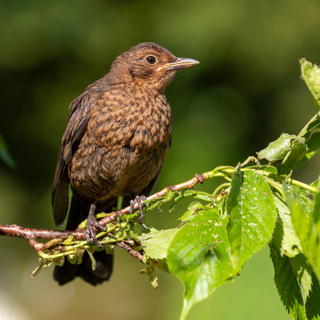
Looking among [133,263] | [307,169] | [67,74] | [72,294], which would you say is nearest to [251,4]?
[307,169]

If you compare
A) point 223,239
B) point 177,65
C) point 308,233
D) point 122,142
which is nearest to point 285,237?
point 223,239

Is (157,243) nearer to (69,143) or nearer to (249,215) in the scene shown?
(249,215)

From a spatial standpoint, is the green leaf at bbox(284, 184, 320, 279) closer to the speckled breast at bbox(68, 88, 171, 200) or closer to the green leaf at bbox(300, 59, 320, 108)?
the green leaf at bbox(300, 59, 320, 108)

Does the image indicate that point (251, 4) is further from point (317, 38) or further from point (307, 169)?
point (307, 169)

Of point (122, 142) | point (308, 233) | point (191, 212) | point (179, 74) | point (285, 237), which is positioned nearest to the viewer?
point (308, 233)

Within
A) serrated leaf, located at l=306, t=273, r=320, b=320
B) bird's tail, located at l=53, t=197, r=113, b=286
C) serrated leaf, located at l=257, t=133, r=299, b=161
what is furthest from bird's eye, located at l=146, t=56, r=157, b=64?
serrated leaf, located at l=306, t=273, r=320, b=320

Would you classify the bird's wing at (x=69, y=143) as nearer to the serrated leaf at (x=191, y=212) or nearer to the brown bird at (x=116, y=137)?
the brown bird at (x=116, y=137)
